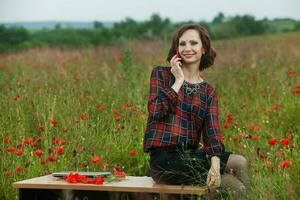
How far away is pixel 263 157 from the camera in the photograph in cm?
553

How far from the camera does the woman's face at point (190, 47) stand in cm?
556

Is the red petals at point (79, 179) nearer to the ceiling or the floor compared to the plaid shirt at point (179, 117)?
nearer to the floor

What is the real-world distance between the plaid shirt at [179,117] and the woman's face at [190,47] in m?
0.17

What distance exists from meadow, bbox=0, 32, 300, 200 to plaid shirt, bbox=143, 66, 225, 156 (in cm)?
26

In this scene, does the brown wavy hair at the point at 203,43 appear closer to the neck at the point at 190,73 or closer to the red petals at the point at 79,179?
the neck at the point at 190,73

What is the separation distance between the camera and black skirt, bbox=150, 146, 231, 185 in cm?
524

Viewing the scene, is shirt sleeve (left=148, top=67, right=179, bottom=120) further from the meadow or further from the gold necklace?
the meadow

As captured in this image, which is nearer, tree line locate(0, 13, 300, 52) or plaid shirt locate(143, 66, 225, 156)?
plaid shirt locate(143, 66, 225, 156)

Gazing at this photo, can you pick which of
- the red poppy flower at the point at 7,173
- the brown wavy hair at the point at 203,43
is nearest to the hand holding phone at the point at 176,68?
the brown wavy hair at the point at 203,43

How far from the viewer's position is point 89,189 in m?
5.12

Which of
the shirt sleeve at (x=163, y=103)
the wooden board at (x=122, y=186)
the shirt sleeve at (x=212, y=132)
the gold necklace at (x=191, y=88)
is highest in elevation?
the gold necklace at (x=191, y=88)

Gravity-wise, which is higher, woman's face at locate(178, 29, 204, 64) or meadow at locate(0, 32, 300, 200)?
woman's face at locate(178, 29, 204, 64)

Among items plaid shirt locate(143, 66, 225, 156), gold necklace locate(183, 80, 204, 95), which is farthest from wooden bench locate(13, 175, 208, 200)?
gold necklace locate(183, 80, 204, 95)

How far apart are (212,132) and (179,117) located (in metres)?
0.24
